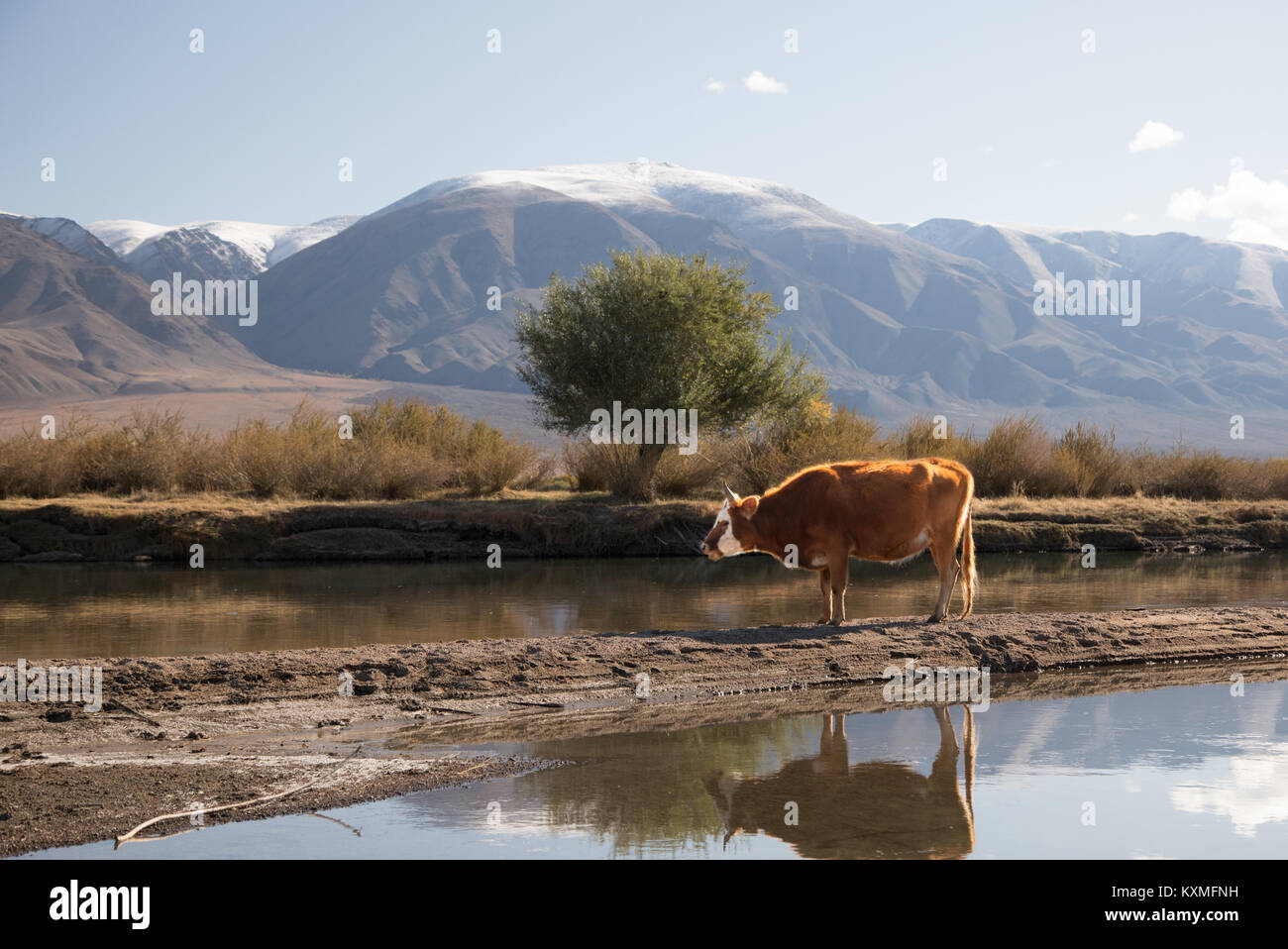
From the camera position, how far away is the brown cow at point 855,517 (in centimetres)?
1248

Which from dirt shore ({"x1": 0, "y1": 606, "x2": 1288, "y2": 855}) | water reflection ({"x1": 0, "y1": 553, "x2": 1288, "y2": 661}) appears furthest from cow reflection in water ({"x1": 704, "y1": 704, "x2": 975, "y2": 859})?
water reflection ({"x1": 0, "y1": 553, "x2": 1288, "y2": 661})

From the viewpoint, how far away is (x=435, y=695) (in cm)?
1075

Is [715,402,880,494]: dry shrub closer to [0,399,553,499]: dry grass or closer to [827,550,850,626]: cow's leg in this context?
[0,399,553,499]: dry grass

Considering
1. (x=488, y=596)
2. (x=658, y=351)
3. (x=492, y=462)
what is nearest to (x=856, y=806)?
(x=488, y=596)

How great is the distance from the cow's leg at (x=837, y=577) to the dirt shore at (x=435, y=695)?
31 centimetres

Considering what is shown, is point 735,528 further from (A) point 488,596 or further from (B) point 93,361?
(B) point 93,361

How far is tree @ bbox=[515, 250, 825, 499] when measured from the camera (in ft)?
99.2

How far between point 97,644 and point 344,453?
1691 centimetres

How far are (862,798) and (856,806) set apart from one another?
208 mm

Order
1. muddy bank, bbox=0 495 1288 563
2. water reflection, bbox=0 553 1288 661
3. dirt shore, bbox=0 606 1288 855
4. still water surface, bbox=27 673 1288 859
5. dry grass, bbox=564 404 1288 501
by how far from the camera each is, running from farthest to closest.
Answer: dry grass, bbox=564 404 1288 501
muddy bank, bbox=0 495 1288 563
water reflection, bbox=0 553 1288 661
dirt shore, bbox=0 606 1288 855
still water surface, bbox=27 673 1288 859
